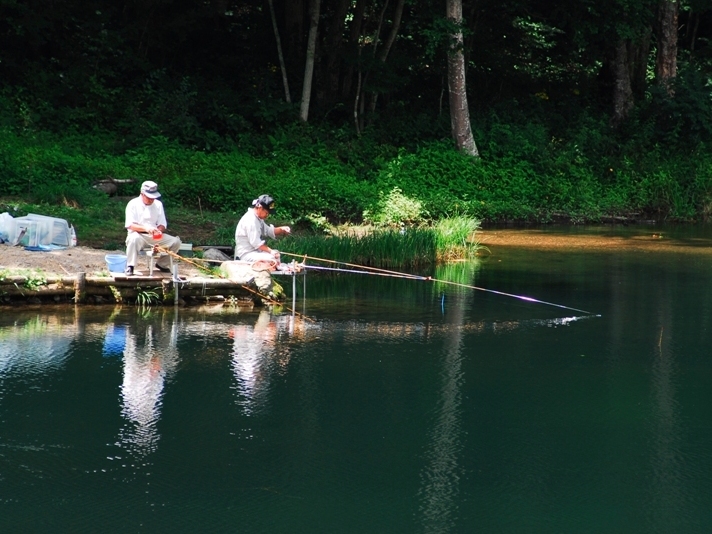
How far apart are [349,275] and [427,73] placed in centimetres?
1286

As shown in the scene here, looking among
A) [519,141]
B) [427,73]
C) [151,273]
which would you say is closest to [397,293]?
[151,273]

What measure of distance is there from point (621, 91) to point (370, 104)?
19.1 ft

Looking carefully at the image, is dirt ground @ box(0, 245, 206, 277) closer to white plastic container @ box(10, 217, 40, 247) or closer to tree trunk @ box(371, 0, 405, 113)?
white plastic container @ box(10, 217, 40, 247)

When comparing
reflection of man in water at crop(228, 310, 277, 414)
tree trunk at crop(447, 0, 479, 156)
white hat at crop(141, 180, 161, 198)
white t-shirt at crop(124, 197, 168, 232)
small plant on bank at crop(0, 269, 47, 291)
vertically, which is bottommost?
reflection of man in water at crop(228, 310, 277, 414)

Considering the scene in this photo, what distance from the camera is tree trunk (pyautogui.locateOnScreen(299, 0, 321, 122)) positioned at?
22.3 meters

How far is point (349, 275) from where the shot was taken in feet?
46.1

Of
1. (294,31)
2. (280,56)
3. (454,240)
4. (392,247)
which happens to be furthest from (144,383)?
(294,31)

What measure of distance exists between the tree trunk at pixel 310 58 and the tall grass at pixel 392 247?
8107mm

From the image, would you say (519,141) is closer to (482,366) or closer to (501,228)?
(501,228)

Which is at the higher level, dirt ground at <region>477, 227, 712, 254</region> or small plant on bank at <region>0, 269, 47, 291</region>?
dirt ground at <region>477, 227, 712, 254</region>

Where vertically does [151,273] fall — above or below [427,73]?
below

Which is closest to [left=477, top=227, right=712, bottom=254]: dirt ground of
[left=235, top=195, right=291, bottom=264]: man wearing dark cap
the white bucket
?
[left=235, top=195, right=291, bottom=264]: man wearing dark cap

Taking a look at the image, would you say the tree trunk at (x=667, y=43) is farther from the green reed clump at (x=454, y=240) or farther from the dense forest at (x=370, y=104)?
the green reed clump at (x=454, y=240)

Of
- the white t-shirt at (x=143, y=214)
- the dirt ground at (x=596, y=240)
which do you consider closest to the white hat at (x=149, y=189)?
the white t-shirt at (x=143, y=214)
